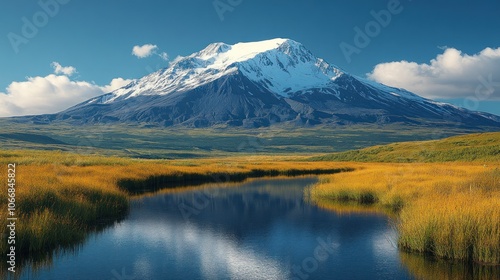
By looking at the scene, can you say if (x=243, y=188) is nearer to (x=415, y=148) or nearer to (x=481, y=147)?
(x=481, y=147)

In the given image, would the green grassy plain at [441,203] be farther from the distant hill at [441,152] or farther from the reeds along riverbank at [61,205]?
the reeds along riverbank at [61,205]

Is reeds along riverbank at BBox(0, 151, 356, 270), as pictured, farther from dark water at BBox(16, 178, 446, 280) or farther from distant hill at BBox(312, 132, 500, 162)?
distant hill at BBox(312, 132, 500, 162)

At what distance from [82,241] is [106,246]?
1.55m

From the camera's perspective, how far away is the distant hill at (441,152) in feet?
267

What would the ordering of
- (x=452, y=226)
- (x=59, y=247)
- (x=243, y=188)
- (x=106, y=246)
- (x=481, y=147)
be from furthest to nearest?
(x=481, y=147)
(x=243, y=188)
(x=106, y=246)
(x=59, y=247)
(x=452, y=226)

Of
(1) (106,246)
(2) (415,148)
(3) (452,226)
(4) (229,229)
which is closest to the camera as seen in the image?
(3) (452,226)

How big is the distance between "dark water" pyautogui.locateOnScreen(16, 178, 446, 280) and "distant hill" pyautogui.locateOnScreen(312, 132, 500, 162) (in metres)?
54.3

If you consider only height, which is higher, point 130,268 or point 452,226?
point 452,226

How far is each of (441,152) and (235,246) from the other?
76.5 metres

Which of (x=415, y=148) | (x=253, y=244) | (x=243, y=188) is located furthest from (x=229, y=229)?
(x=415, y=148)

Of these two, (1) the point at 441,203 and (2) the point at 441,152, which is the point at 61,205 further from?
(2) the point at 441,152

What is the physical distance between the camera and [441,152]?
91.4 metres

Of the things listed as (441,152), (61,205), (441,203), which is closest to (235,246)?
(61,205)

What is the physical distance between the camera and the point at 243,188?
57.9m
